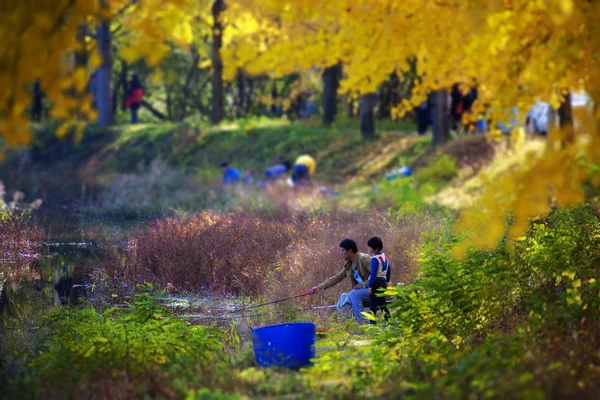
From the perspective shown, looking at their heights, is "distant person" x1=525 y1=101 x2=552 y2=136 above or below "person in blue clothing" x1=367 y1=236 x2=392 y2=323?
above

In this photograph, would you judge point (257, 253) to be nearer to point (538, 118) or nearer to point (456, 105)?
point (538, 118)

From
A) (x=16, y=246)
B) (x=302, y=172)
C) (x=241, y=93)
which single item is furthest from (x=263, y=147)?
(x=16, y=246)

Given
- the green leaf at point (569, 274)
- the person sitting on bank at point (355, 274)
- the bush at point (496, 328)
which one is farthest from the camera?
the person sitting on bank at point (355, 274)

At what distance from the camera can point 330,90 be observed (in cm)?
3294

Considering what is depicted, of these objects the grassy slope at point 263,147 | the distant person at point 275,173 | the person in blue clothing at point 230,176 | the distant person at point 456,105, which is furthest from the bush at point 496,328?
the distant person at point 456,105

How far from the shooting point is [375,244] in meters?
10.6

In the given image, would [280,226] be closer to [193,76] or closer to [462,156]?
[462,156]

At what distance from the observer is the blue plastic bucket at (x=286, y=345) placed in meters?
8.12

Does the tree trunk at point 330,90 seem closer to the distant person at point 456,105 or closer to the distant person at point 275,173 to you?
the distant person at point 456,105

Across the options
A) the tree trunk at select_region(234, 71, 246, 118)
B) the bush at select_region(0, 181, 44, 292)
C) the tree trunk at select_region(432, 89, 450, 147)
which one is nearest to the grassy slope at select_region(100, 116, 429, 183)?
the tree trunk at select_region(432, 89, 450, 147)

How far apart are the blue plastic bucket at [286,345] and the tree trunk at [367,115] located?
65.8 feet

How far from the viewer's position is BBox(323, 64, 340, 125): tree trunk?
108 ft

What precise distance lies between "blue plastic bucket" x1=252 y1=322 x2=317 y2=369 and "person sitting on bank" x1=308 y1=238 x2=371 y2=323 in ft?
6.61

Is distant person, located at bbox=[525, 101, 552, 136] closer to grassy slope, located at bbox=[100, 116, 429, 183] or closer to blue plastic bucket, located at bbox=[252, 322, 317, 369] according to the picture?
grassy slope, located at bbox=[100, 116, 429, 183]
